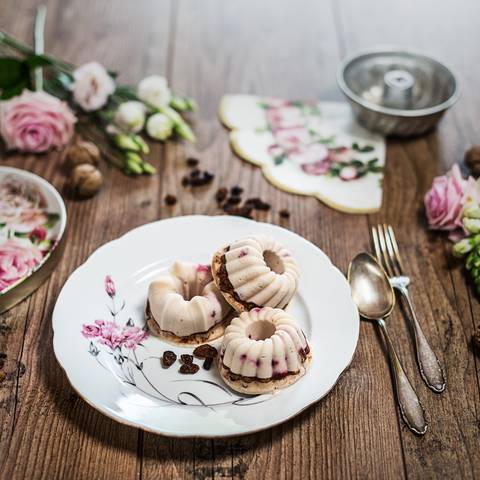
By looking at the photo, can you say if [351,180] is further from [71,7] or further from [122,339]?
[71,7]

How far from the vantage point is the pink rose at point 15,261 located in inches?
58.0

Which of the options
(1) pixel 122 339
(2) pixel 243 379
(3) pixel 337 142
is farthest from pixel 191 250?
(3) pixel 337 142

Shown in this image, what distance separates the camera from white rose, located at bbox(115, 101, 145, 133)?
1.88 m

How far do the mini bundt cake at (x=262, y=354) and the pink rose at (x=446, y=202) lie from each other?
557mm

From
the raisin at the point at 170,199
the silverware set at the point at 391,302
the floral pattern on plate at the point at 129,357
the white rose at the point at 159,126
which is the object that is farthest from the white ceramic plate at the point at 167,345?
the white rose at the point at 159,126

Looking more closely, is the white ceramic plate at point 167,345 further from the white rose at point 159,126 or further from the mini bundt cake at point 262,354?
the white rose at point 159,126

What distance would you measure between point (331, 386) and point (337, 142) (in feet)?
A: 2.95

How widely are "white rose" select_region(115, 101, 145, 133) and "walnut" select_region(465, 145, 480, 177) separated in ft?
2.85

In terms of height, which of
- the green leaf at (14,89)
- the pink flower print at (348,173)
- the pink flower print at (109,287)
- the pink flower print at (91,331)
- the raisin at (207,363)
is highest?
the raisin at (207,363)

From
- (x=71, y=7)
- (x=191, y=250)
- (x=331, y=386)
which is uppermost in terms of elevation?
(x=331, y=386)

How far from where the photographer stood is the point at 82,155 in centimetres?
178

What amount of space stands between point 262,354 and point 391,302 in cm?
38

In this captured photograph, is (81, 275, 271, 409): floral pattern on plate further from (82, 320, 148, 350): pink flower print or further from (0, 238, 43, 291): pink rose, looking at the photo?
(0, 238, 43, 291): pink rose

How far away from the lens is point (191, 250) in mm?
1509
